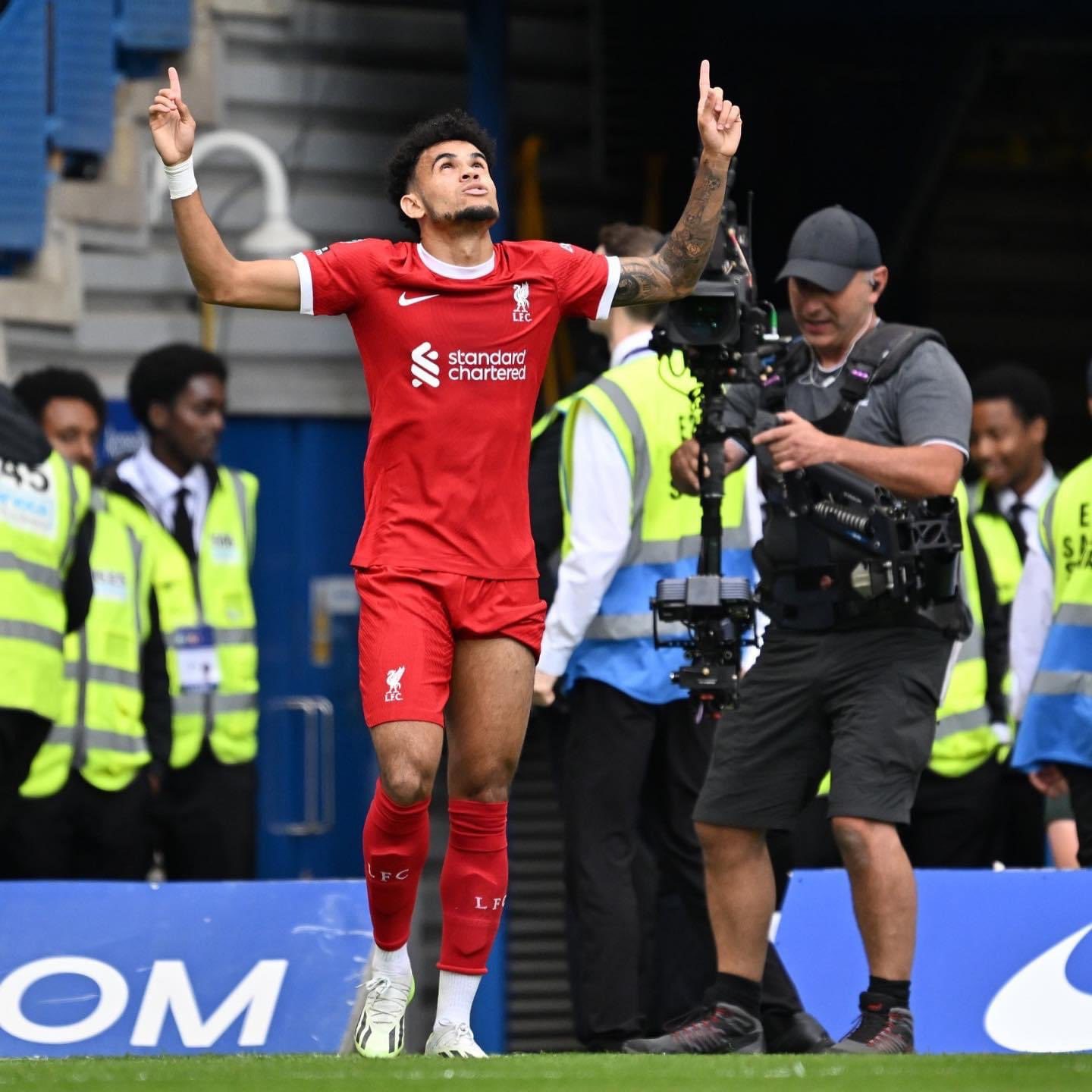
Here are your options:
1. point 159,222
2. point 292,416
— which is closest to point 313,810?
point 292,416

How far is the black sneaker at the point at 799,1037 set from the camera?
8055mm

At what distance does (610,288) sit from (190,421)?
14.2ft

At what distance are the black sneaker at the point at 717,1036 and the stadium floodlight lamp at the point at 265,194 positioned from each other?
17.3 ft

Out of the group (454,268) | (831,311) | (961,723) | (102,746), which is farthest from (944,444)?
(102,746)

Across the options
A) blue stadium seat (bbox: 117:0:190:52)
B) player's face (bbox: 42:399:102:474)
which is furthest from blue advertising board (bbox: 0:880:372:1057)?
blue stadium seat (bbox: 117:0:190:52)

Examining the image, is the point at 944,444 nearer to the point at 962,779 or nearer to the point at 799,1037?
the point at 799,1037

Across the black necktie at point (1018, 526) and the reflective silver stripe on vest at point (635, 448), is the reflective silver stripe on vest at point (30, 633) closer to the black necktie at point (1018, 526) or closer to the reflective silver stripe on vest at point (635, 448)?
the reflective silver stripe on vest at point (635, 448)

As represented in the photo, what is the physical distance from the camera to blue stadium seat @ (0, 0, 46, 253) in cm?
1156

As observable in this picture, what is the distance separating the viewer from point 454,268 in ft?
23.0

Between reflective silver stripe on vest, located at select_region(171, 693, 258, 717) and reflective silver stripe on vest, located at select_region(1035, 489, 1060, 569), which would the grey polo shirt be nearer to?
reflective silver stripe on vest, located at select_region(1035, 489, 1060, 569)

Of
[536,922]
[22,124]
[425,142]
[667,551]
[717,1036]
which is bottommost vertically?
[536,922]

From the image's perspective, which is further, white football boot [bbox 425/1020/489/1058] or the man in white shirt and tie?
the man in white shirt and tie

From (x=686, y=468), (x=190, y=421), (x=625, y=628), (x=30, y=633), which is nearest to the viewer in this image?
(x=686, y=468)

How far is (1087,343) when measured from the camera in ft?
55.5
